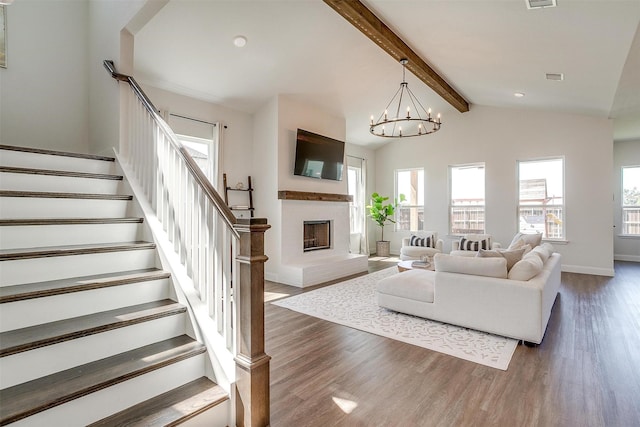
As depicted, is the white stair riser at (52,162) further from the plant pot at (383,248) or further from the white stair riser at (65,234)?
the plant pot at (383,248)

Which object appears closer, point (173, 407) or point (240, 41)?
point (173, 407)

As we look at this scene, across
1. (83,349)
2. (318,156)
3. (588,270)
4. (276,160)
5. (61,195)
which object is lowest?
(588,270)

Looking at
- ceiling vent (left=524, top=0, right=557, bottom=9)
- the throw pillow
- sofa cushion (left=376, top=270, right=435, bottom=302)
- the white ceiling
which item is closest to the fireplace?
the white ceiling

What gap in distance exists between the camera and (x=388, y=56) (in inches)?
196

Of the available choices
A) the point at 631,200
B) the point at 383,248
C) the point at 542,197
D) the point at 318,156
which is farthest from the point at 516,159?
the point at 318,156

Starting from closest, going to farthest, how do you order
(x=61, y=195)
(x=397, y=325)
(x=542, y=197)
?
(x=61, y=195) → (x=397, y=325) → (x=542, y=197)

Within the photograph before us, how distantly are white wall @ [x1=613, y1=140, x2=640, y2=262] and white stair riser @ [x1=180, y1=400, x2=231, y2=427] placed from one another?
976 cm

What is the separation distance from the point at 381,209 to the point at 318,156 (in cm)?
289

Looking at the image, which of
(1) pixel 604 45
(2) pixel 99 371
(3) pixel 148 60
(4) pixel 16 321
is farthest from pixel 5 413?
(1) pixel 604 45

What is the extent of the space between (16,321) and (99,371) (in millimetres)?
522

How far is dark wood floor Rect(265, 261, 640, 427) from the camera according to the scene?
6.55ft

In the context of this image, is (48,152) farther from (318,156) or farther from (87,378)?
(318,156)

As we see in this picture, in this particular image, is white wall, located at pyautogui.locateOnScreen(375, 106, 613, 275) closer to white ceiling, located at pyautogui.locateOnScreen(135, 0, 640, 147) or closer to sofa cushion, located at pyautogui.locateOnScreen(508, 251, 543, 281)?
white ceiling, located at pyautogui.locateOnScreen(135, 0, 640, 147)

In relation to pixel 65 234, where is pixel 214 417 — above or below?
below
